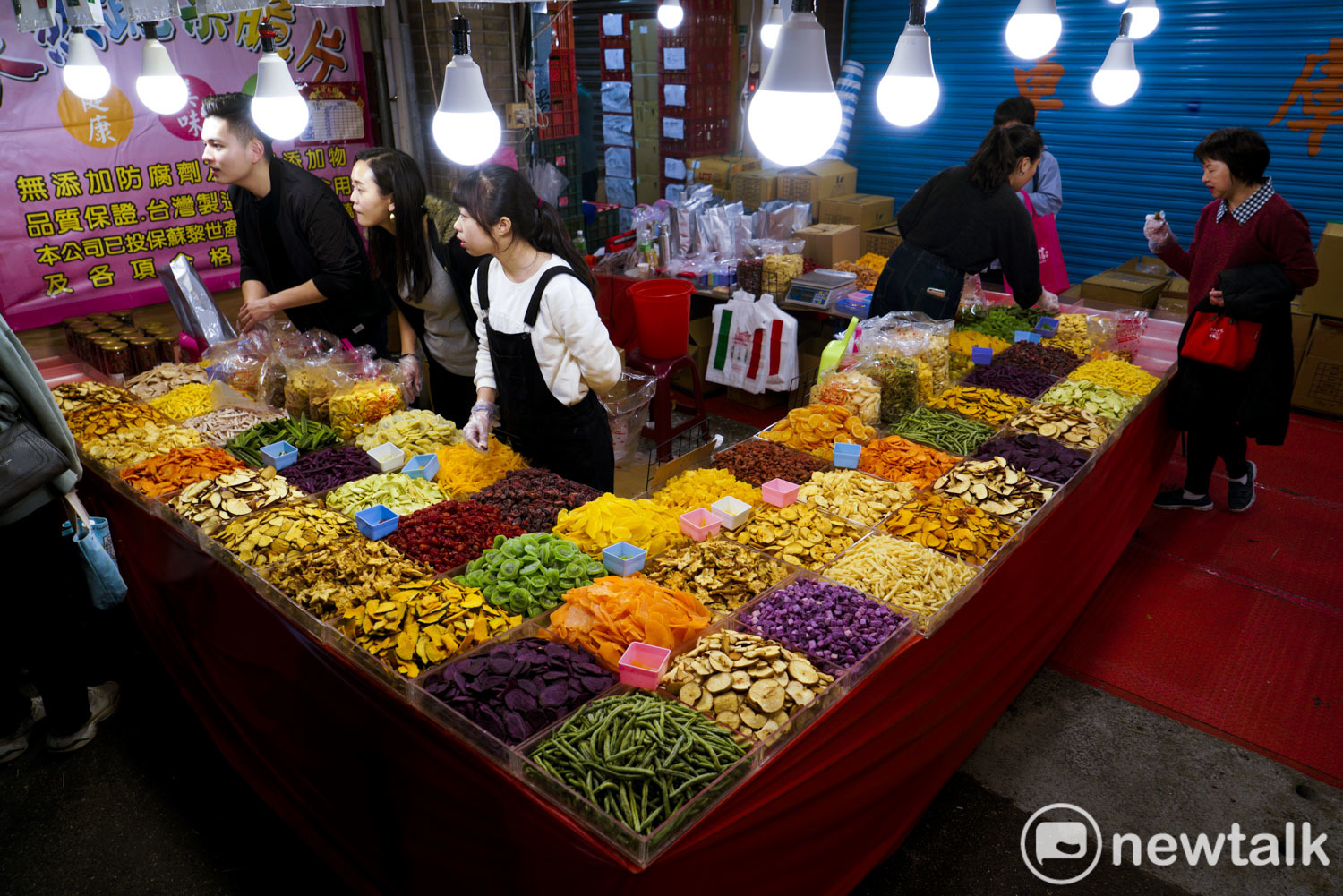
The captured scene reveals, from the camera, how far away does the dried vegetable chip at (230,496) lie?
256 cm

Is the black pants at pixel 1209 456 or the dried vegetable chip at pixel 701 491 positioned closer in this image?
the dried vegetable chip at pixel 701 491

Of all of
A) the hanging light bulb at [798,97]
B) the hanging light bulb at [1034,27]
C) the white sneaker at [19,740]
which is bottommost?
the white sneaker at [19,740]

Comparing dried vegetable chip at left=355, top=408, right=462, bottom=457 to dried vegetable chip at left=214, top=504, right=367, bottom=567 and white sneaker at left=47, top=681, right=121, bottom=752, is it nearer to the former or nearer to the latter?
dried vegetable chip at left=214, top=504, right=367, bottom=567

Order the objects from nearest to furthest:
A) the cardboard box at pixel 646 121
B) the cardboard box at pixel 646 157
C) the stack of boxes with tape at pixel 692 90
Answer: the stack of boxes with tape at pixel 692 90
the cardboard box at pixel 646 121
the cardboard box at pixel 646 157

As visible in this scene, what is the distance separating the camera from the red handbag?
3.79 m

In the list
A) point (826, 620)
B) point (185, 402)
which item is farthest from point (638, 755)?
point (185, 402)

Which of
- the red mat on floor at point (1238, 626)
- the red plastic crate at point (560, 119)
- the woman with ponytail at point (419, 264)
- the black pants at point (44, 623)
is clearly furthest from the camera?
the red plastic crate at point (560, 119)

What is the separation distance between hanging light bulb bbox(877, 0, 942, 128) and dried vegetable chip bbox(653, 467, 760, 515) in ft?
4.21

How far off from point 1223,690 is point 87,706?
14.1ft

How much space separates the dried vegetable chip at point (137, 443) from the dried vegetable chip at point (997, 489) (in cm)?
272

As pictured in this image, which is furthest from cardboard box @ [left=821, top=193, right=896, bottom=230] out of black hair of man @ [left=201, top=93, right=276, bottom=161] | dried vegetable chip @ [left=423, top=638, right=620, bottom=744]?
dried vegetable chip @ [left=423, top=638, right=620, bottom=744]

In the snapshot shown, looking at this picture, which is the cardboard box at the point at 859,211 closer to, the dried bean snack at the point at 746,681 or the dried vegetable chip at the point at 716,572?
the dried vegetable chip at the point at 716,572

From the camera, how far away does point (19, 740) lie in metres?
3.04

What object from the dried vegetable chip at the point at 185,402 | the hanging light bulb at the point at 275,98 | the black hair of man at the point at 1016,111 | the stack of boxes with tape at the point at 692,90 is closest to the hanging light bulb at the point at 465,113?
the hanging light bulb at the point at 275,98
